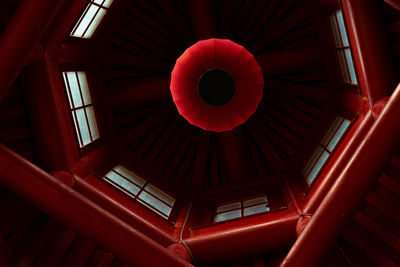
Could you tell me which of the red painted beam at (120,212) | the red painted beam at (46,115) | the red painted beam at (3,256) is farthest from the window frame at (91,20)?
the red painted beam at (3,256)

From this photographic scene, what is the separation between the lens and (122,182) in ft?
21.2

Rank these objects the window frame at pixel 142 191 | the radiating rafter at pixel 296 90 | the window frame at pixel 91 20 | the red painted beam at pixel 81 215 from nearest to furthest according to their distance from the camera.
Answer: the red painted beam at pixel 81 215 < the window frame at pixel 91 20 < the window frame at pixel 142 191 < the radiating rafter at pixel 296 90

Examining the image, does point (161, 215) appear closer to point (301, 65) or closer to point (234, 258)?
point (234, 258)

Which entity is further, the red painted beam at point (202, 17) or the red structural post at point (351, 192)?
the red painted beam at point (202, 17)

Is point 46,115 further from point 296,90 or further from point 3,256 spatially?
point 296,90

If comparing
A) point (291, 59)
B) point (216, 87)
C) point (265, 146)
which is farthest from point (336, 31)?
point (265, 146)

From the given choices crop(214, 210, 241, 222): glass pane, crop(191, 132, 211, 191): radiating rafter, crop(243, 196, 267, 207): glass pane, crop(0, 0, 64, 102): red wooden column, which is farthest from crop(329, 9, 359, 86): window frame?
crop(0, 0, 64, 102): red wooden column

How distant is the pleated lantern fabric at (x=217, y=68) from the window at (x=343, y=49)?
1546 millimetres

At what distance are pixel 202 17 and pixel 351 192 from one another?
17.2ft

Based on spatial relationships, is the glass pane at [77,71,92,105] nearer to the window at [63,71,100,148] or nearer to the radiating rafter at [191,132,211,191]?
the window at [63,71,100,148]

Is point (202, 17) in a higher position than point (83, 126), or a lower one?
higher

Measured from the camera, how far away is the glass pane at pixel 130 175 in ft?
22.6

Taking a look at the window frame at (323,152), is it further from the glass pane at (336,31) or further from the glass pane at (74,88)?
the glass pane at (74,88)

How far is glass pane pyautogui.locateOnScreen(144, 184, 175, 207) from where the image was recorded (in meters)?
6.94
